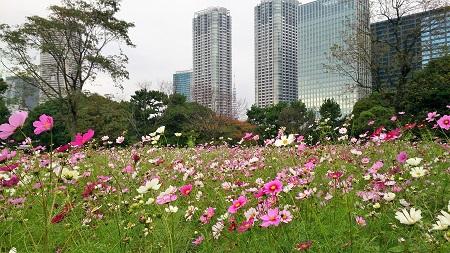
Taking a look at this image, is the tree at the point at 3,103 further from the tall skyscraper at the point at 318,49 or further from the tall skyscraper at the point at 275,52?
the tall skyscraper at the point at 275,52

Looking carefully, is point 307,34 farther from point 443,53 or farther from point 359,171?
point 359,171

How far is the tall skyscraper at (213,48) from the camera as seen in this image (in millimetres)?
42594

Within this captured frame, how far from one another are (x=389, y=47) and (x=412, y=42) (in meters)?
0.87

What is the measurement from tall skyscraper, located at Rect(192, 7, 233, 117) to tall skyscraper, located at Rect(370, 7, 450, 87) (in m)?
22.9

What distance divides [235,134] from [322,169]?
78.7ft

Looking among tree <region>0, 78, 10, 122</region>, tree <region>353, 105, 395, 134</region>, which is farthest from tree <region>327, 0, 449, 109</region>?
tree <region>0, 78, 10, 122</region>

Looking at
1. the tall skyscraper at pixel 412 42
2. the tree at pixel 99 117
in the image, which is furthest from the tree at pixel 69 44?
the tall skyscraper at pixel 412 42

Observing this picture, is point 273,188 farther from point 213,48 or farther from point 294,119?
point 213,48

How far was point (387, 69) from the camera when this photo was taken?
17.1 m

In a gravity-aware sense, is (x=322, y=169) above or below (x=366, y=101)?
below

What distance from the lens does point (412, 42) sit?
1680cm

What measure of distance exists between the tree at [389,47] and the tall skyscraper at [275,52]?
78.9ft

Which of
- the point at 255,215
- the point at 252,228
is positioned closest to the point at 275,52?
the point at 252,228

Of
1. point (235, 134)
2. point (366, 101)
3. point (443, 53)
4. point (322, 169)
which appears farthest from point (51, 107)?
point (322, 169)
